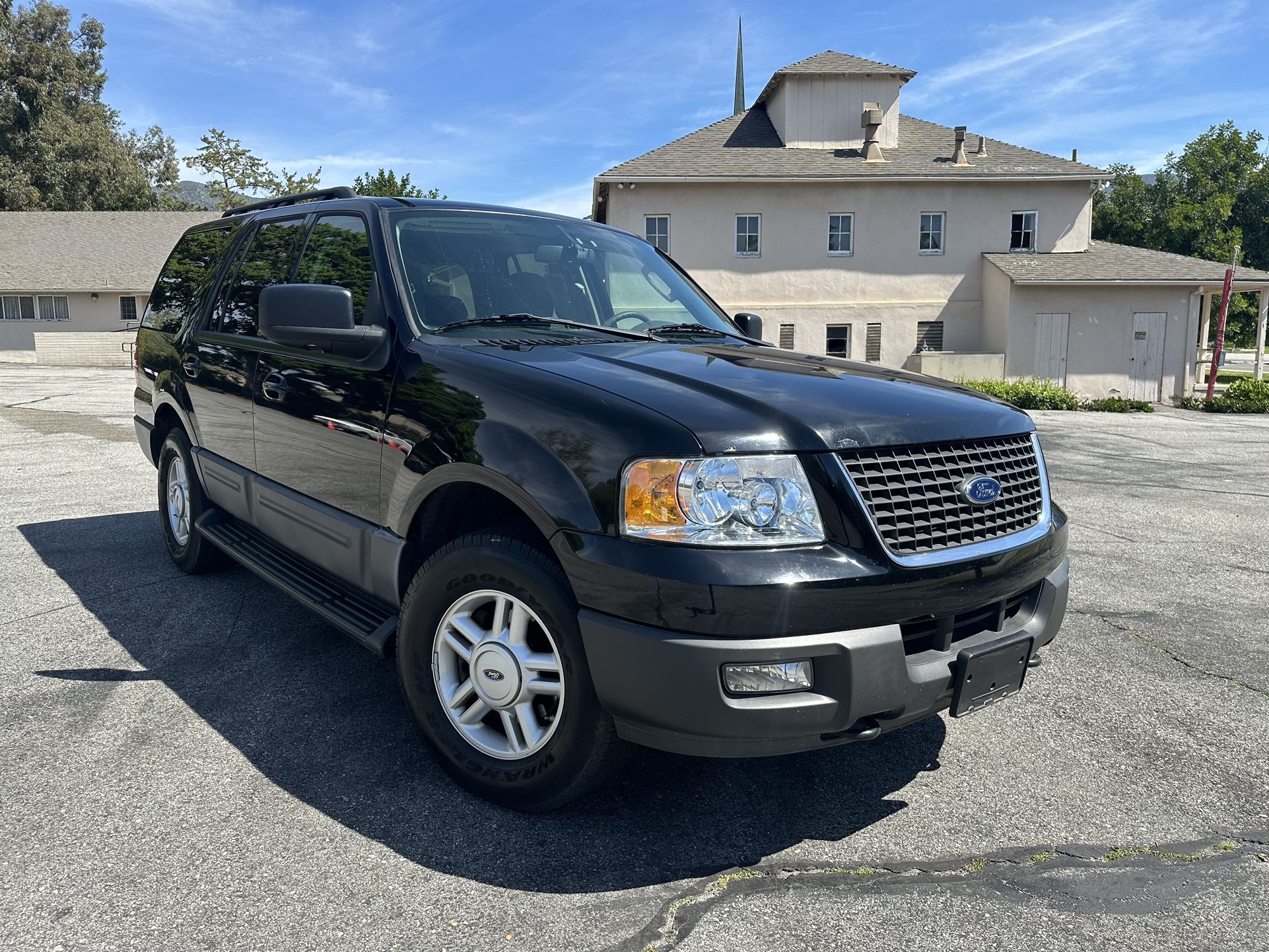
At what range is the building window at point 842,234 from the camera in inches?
1059

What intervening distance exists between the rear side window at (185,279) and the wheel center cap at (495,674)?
3337 mm

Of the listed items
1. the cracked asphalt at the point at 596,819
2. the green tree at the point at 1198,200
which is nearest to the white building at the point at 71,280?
the cracked asphalt at the point at 596,819

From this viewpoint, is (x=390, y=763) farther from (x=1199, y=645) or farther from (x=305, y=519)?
(x=1199, y=645)

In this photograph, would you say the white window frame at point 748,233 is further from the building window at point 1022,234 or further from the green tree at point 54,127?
the green tree at point 54,127

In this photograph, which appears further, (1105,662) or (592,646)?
(1105,662)

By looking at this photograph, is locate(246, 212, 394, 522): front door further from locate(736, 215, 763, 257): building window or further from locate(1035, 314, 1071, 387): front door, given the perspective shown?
locate(1035, 314, 1071, 387): front door

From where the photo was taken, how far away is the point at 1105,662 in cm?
441

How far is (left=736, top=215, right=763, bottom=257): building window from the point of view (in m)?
26.6

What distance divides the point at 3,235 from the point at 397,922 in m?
47.1

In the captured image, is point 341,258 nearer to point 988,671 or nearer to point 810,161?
point 988,671

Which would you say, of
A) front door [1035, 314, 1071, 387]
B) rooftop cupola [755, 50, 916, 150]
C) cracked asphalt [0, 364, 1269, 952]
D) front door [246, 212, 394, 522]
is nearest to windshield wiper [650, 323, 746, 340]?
front door [246, 212, 394, 522]

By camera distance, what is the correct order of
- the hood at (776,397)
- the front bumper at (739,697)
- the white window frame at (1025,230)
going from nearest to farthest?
1. the front bumper at (739,697)
2. the hood at (776,397)
3. the white window frame at (1025,230)

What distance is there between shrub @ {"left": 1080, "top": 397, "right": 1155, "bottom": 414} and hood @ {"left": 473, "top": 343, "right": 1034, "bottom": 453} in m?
21.7

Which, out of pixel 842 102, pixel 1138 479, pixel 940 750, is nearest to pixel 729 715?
pixel 940 750
